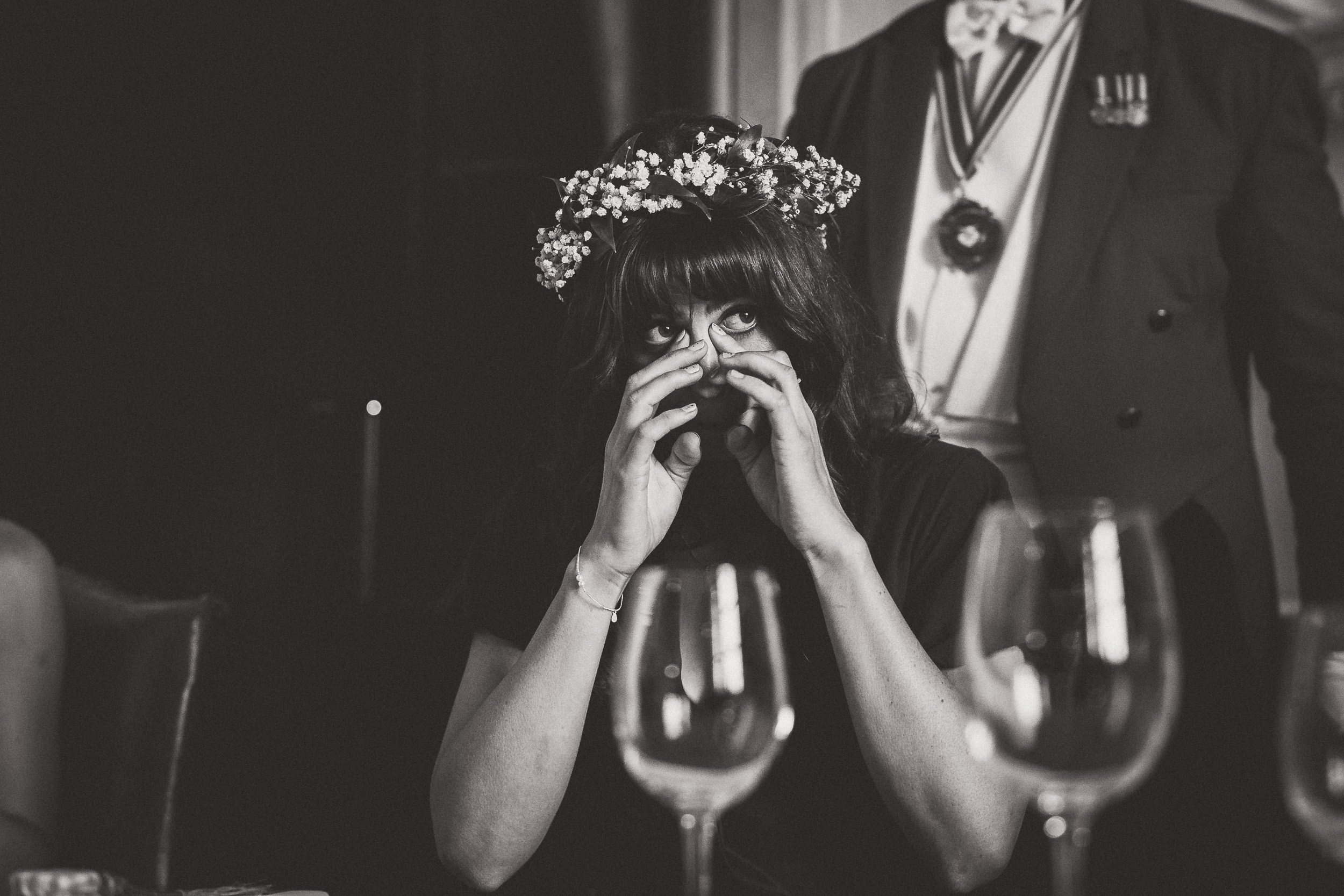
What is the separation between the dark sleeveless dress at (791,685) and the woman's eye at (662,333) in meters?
0.18

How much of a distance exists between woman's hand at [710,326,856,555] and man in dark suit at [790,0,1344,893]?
0.74 metres

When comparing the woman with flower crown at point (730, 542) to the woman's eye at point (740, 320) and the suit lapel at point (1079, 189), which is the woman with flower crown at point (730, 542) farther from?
the suit lapel at point (1079, 189)

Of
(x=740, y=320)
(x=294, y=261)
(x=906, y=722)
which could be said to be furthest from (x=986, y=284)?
(x=294, y=261)

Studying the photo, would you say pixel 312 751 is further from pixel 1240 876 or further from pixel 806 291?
pixel 1240 876

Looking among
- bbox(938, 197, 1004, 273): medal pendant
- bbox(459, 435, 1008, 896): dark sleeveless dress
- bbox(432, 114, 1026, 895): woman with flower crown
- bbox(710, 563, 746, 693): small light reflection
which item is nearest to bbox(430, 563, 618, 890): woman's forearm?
bbox(432, 114, 1026, 895): woman with flower crown

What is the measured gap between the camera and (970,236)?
2221 millimetres

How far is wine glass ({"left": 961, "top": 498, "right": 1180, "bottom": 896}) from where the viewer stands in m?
0.67

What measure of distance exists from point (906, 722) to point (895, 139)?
135 centimetres

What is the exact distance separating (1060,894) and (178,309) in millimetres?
2866

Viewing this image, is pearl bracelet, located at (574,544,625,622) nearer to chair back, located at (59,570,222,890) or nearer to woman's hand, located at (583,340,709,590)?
woman's hand, located at (583,340,709,590)

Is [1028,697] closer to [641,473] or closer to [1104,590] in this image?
[1104,590]

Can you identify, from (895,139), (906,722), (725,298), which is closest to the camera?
(906,722)

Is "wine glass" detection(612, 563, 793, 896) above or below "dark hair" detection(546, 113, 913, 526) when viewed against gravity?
below

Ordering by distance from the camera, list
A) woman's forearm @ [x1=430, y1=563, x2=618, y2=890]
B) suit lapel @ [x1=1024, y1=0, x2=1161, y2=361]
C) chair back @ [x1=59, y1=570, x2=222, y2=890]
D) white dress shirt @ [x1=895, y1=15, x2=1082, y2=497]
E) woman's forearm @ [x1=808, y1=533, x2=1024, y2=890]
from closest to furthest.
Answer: woman's forearm @ [x1=808, y1=533, x2=1024, y2=890] → woman's forearm @ [x1=430, y1=563, x2=618, y2=890] → chair back @ [x1=59, y1=570, x2=222, y2=890] → suit lapel @ [x1=1024, y1=0, x2=1161, y2=361] → white dress shirt @ [x1=895, y1=15, x2=1082, y2=497]
